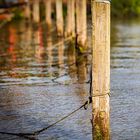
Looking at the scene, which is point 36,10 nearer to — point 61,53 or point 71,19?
point 71,19

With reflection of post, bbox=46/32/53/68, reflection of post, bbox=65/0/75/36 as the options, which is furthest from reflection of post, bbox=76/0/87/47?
reflection of post, bbox=65/0/75/36

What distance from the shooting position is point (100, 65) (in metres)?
8.09

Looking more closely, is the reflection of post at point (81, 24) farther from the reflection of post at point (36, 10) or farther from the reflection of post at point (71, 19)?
the reflection of post at point (36, 10)

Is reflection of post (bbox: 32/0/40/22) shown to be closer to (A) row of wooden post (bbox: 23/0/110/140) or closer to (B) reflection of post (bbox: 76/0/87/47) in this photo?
(B) reflection of post (bbox: 76/0/87/47)

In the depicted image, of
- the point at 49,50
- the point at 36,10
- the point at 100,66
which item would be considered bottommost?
the point at 49,50

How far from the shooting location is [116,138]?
29.8 ft

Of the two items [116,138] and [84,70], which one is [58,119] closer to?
[116,138]

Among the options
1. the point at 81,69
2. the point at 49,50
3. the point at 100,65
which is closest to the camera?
the point at 100,65

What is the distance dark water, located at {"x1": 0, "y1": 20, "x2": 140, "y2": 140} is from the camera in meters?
9.73

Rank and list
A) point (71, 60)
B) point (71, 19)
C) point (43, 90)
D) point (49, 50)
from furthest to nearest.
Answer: point (71, 19) → point (49, 50) → point (71, 60) → point (43, 90)

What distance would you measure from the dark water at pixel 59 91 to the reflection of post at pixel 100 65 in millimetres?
883

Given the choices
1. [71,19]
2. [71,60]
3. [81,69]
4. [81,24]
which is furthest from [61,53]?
[81,69]

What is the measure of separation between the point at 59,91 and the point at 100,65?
524cm

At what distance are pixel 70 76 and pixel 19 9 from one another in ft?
118
